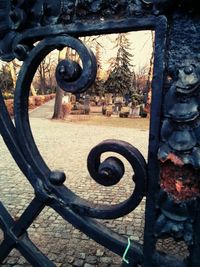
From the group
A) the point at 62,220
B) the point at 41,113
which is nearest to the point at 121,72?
the point at 41,113

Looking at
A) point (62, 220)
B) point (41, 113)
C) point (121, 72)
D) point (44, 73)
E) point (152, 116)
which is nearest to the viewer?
point (152, 116)

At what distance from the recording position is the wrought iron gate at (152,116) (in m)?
0.92

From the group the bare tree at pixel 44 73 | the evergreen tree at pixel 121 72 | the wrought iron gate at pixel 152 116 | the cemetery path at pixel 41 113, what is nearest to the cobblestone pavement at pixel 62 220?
the wrought iron gate at pixel 152 116

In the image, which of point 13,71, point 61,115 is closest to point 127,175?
point 61,115

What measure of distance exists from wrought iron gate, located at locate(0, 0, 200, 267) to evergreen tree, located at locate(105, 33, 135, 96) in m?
33.9

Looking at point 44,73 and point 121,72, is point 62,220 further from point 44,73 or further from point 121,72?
point 44,73

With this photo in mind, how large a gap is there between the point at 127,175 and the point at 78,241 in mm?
3217

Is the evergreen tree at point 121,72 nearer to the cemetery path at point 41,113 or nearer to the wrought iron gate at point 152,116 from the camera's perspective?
the cemetery path at point 41,113

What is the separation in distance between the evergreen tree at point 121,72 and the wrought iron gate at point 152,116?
33.9 metres

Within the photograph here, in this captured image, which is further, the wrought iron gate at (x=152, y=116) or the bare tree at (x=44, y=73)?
the bare tree at (x=44, y=73)

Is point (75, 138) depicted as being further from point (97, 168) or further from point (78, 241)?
point (97, 168)

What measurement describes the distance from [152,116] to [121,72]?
119 feet

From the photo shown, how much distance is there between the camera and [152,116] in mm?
994

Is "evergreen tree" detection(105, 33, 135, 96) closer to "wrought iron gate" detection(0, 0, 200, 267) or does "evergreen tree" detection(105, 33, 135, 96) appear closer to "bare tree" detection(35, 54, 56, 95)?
"bare tree" detection(35, 54, 56, 95)
